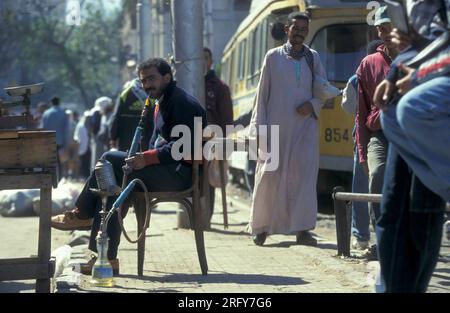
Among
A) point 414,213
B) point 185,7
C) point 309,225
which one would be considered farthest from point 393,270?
point 185,7

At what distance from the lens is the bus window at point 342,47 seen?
14.0 metres

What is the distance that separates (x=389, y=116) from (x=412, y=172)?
282 millimetres

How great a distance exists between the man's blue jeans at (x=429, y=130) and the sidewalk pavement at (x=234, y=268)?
2.11 meters

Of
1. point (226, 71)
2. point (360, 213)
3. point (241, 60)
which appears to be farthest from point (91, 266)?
point (226, 71)

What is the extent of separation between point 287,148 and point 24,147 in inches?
150

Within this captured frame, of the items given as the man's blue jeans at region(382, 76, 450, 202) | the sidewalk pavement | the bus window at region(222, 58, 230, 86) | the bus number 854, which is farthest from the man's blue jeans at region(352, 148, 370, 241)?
the bus window at region(222, 58, 230, 86)

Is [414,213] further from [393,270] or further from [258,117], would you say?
[258,117]

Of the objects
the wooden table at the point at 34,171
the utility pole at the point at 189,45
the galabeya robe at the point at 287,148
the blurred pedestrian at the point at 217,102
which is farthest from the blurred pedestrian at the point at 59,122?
the wooden table at the point at 34,171

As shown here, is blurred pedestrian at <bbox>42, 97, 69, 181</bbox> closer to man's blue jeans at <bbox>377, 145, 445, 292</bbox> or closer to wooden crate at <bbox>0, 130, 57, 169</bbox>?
wooden crate at <bbox>0, 130, 57, 169</bbox>

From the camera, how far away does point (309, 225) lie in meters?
9.71

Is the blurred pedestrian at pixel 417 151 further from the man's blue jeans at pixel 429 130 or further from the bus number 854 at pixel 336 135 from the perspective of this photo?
the bus number 854 at pixel 336 135

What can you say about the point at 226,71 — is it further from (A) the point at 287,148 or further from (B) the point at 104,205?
(B) the point at 104,205
